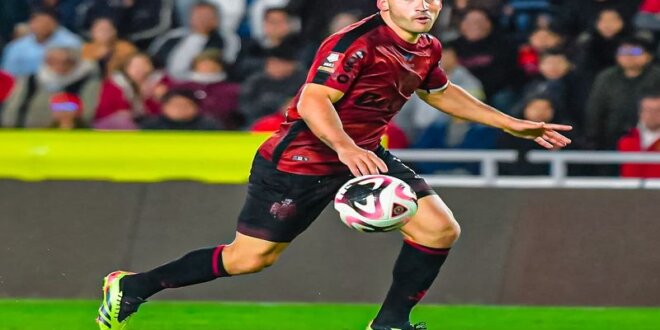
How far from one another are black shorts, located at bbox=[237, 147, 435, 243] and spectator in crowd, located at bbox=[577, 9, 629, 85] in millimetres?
4647

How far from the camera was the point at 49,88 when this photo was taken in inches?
490

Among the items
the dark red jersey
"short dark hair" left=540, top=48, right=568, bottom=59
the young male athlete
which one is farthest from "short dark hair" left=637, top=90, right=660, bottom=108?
the dark red jersey

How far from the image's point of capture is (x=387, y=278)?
32.9ft

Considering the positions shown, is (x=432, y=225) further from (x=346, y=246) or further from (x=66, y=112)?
(x=66, y=112)

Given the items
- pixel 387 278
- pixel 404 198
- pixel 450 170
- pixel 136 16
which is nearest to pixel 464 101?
pixel 404 198

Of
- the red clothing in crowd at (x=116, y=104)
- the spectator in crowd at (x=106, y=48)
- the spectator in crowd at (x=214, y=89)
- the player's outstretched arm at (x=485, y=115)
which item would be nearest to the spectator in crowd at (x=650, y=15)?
the spectator in crowd at (x=214, y=89)

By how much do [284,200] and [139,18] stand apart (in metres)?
6.19

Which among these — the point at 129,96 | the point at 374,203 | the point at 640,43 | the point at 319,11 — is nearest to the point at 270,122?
the point at 129,96

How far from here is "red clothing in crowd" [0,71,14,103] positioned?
1270cm

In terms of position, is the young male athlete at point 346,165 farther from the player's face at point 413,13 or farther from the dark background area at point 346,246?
the dark background area at point 346,246

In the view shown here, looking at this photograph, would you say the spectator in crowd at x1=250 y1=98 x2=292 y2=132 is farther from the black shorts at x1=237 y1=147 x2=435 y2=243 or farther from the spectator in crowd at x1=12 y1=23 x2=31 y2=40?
the black shorts at x1=237 y1=147 x2=435 y2=243

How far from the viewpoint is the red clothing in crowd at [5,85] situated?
1270 centimetres

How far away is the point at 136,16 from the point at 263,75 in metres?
1.85

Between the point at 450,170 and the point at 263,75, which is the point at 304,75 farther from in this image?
the point at 450,170
